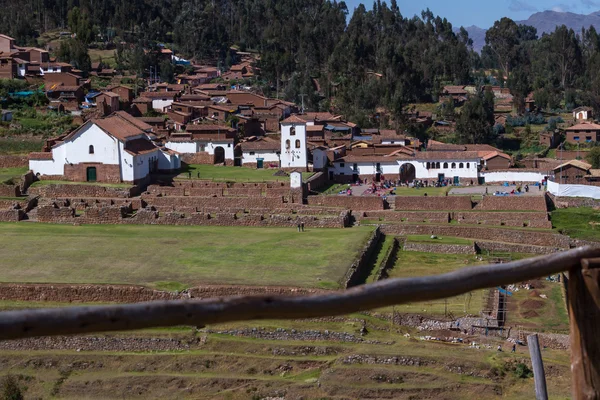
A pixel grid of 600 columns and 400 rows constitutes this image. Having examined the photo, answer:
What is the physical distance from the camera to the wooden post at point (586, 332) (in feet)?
11.0

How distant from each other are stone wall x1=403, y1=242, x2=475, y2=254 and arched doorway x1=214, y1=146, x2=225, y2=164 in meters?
15.8

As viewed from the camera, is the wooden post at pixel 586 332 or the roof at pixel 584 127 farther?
the roof at pixel 584 127

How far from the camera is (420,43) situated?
3632 inches

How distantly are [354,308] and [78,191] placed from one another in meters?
35.3

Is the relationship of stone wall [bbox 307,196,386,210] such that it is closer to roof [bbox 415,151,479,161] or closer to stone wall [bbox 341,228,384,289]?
stone wall [bbox 341,228,384,289]

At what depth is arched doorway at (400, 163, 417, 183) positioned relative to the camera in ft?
147

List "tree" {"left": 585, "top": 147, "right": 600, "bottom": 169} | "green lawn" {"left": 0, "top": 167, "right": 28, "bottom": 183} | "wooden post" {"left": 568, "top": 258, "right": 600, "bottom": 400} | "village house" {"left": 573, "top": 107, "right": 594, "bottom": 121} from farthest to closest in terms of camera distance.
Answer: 1. "village house" {"left": 573, "top": 107, "right": 594, "bottom": 121}
2. "tree" {"left": 585, "top": 147, "right": 600, "bottom": 169}
3. "green lawn" {"left": 0, "top": 167, "right": 28, "bottom": 183}
4. "wooden post" {"left": 568, "top": 258, "right": 600, "bottom": 400}

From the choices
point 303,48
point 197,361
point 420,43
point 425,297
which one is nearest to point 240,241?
point 197,361

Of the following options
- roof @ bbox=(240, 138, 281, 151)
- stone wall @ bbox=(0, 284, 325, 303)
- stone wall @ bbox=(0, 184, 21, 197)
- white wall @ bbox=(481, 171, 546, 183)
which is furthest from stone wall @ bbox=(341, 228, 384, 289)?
stone wall @ bbox=(0, 184, 21, 197)

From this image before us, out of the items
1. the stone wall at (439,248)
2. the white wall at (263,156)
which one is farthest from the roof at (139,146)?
the stone wall at (439,248)

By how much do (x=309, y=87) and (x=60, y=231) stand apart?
40.7 metres

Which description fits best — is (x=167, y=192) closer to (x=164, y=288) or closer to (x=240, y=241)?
(x=240, y=241)

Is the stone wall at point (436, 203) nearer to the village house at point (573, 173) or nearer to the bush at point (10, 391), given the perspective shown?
the village house at point (573, 173)

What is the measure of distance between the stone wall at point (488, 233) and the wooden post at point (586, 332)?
29.8m
